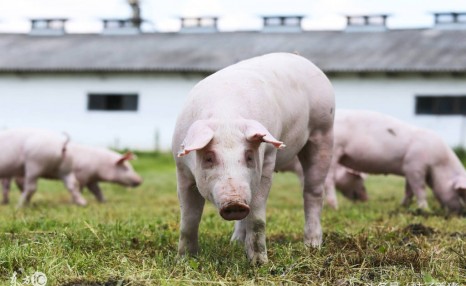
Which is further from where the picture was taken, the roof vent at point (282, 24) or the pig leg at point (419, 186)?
the roof vent at point (282, 24)

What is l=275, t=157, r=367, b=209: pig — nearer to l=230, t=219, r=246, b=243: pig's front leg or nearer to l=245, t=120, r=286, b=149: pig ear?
l=230, t=219, r=246, b=243: pig's front leg

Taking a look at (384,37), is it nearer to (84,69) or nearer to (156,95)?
(156,95)

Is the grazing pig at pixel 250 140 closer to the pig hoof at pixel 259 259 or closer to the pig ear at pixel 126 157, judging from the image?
the pig hoof at pixel 259 259

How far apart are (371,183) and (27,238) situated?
435 inches

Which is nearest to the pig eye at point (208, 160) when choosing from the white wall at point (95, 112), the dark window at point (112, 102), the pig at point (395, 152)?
the pig at point (395, 152)

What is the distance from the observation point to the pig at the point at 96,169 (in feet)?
39.1

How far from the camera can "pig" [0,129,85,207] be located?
10.2m

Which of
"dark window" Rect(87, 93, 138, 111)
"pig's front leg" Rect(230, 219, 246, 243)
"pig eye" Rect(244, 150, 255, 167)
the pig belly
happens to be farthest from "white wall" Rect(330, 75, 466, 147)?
"pig eye" Rect(244, 150, 255, 167)

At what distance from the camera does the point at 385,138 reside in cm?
990

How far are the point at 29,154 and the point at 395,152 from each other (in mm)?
4777

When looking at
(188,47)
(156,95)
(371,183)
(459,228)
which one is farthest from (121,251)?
A: (188,47)

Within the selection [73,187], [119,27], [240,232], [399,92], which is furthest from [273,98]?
[119,27]

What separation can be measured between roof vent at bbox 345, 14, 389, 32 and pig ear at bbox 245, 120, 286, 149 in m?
26.2

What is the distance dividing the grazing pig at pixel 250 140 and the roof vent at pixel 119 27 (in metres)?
26.7
